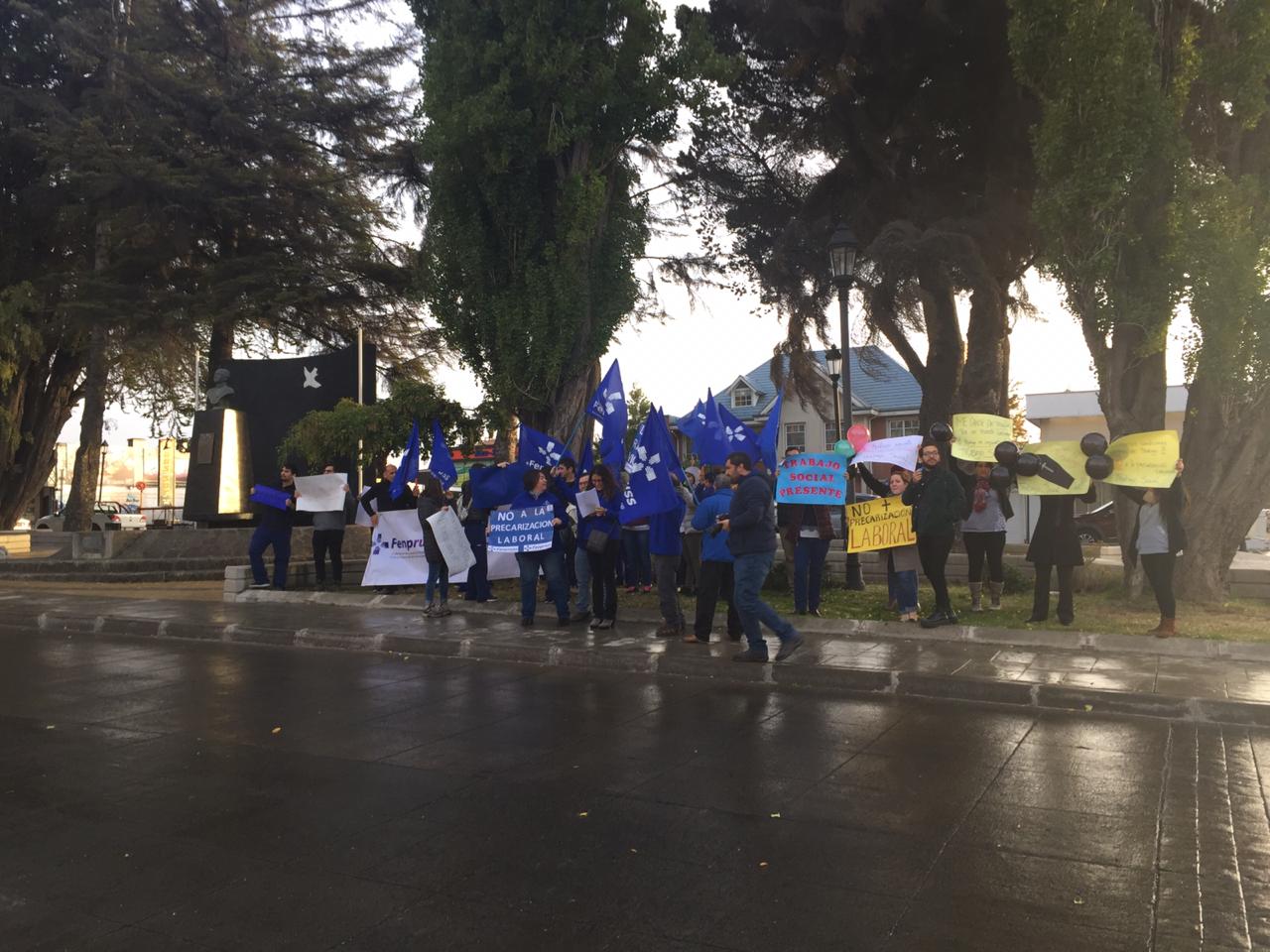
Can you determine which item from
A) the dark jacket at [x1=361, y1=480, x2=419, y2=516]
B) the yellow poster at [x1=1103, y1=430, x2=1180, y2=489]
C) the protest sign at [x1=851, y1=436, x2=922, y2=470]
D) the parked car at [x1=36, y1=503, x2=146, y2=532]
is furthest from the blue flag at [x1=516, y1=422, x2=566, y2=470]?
the parked car at [x1=36, y1=503, x2=146, y2=532]

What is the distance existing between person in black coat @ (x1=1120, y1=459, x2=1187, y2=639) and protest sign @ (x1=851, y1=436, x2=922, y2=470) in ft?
7.53

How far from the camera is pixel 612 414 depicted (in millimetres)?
12695

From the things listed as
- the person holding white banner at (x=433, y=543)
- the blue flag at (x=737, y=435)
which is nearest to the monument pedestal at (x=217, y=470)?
the person holding white banner at (x=433, y=543)

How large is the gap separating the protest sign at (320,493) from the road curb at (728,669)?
278cm

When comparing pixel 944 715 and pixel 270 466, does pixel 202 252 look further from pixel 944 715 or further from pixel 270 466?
pixel 944 715

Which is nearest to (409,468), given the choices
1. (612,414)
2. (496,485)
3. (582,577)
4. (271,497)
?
(271,497)

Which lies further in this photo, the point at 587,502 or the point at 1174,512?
the point at 587,502

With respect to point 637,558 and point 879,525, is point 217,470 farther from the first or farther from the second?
point 879,525

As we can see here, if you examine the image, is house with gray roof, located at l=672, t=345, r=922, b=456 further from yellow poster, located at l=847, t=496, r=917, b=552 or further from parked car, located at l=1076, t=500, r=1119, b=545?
yellow poster, located at l=847, t=496, r=917, b=552

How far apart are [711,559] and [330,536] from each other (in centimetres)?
736

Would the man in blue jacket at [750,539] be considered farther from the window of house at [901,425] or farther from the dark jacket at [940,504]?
the window of house at [901,425]

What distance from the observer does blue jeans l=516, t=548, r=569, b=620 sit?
434 inches

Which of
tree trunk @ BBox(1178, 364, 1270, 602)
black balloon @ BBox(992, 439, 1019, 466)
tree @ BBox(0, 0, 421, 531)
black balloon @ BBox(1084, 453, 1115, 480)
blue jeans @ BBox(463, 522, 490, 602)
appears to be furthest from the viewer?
tree @ BBox(0, 0, 421, 531)

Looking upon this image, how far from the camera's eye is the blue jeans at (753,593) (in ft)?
28.3
